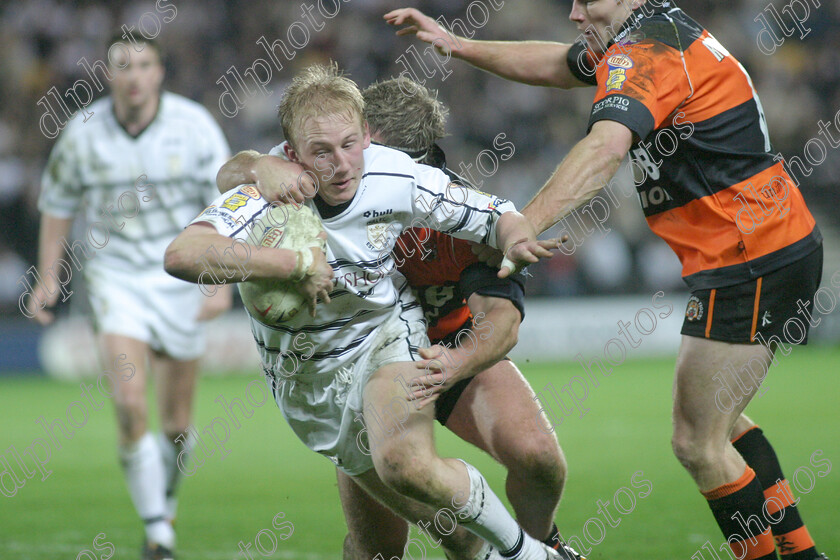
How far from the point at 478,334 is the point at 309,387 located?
63 centimetres

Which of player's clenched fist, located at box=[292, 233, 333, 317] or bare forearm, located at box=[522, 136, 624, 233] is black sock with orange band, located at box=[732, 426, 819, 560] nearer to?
bare forearm, located at box=[522, 136, 624, 233]

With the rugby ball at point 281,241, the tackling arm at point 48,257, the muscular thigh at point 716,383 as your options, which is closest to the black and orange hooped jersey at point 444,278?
the rugby ball at point 281,241

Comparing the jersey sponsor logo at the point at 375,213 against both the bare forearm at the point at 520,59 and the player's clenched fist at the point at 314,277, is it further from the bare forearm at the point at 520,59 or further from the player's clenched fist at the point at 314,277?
the bare forearm at the point at 520,59

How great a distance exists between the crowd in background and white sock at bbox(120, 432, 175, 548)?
838 centimetres

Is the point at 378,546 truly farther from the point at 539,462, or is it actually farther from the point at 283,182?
the point at 283,182

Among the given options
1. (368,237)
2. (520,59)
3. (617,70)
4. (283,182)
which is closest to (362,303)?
(368,237)

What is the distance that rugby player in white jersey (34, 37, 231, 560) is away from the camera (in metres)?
5.52

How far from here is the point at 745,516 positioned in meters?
3.68

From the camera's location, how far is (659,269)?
535 inches

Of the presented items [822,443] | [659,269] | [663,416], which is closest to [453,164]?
[659,269]

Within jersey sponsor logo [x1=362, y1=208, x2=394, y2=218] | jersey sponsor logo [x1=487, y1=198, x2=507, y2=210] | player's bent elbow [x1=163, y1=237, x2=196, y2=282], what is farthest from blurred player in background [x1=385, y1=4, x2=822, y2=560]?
player's bent elbow [x1=163, y1=237, x2=196, y2=282]

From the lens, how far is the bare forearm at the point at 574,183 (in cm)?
326

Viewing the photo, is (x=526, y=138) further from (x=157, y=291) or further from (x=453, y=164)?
(x=157, y=291)

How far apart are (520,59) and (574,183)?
1583 mm
